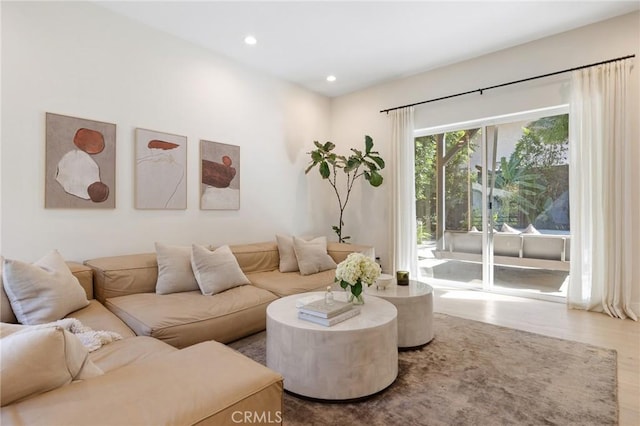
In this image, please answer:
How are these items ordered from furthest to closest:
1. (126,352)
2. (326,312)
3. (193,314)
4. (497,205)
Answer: (497,205) → (193,314) → (326,312) → (126,352)

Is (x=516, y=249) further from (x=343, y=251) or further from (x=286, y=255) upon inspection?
(x=286, y=255)

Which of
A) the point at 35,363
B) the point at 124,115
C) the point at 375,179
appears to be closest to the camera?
the point at 35,363

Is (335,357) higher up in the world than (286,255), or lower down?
lower down

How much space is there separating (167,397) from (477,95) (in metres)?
4.57

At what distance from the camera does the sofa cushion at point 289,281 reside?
3166 mm

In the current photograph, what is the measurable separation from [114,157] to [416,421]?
3.22 meters

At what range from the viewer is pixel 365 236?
5.25 metres

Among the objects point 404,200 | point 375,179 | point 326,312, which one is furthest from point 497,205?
point 326,312

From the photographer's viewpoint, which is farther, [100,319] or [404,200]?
[404,200]

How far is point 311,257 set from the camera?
3.86m

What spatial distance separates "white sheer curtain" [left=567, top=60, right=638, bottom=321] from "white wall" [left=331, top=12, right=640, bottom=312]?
0.11 meters

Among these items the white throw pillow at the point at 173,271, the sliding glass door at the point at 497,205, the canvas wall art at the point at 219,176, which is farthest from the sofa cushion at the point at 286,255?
the sliding glass door at the point at 497,205

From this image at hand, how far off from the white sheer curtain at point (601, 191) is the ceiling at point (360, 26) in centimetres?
74

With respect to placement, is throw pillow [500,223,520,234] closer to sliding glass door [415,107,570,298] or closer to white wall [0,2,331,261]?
sliding glass door [415,107,570,298]
